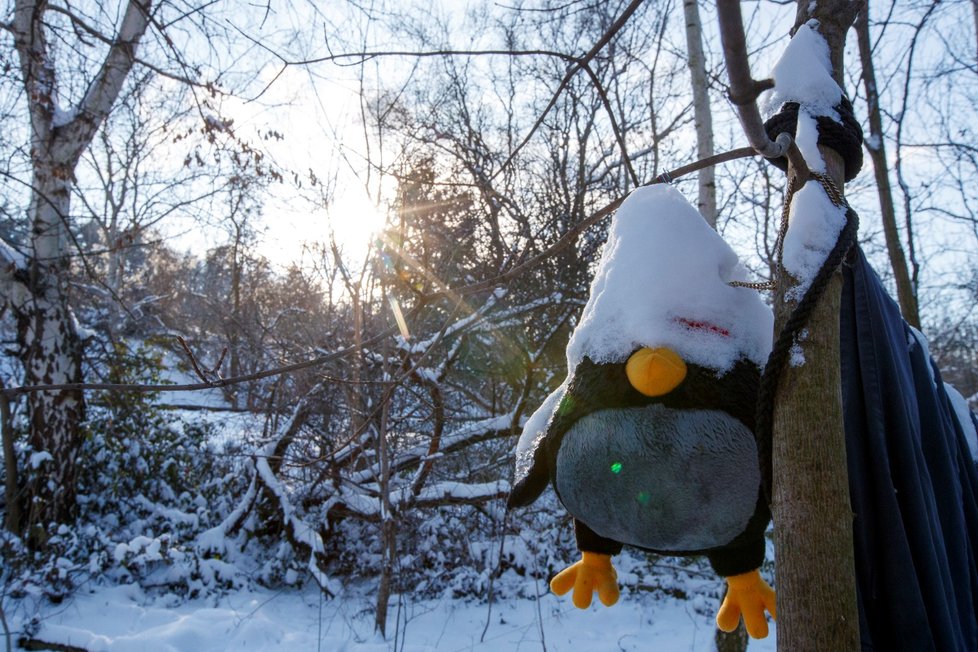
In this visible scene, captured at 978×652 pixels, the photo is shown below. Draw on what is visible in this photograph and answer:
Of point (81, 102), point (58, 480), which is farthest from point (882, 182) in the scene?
point (58, 480)

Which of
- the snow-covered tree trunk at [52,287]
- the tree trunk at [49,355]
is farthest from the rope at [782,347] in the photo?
the tree trunk at [49,355]

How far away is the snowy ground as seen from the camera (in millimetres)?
3816

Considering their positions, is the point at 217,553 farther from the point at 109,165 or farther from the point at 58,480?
the point at 109,165

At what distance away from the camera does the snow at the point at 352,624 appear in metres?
3.82

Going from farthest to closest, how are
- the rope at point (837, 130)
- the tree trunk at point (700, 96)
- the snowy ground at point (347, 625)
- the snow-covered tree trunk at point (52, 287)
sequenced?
the snow-covered tree trunk at point (52, 287)
the snowy ground at point (347, 625)
the tree trunk at point (700, 96)
the rope at point (837, 130)

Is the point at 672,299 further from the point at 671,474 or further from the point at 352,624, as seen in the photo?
the point at 352,624

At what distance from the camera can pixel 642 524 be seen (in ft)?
2.79

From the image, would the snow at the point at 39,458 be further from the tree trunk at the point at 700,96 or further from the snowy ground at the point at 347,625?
the tree trunk at the point at 700,96

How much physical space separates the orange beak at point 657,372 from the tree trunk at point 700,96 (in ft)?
7.93

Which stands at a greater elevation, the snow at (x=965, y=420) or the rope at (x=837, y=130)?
the rope at (x=837, y=130)

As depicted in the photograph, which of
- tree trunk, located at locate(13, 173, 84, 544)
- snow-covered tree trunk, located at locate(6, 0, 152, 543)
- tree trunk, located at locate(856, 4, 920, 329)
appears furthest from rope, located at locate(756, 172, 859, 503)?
tree trunk, located at locate(13, 173, 84, 544)

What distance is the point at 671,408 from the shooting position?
0.84 metres

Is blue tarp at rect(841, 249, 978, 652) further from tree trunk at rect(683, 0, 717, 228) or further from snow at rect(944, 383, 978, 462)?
tree trunk at rect(683, 0, 717, 228)

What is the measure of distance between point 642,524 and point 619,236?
0.49 metres
